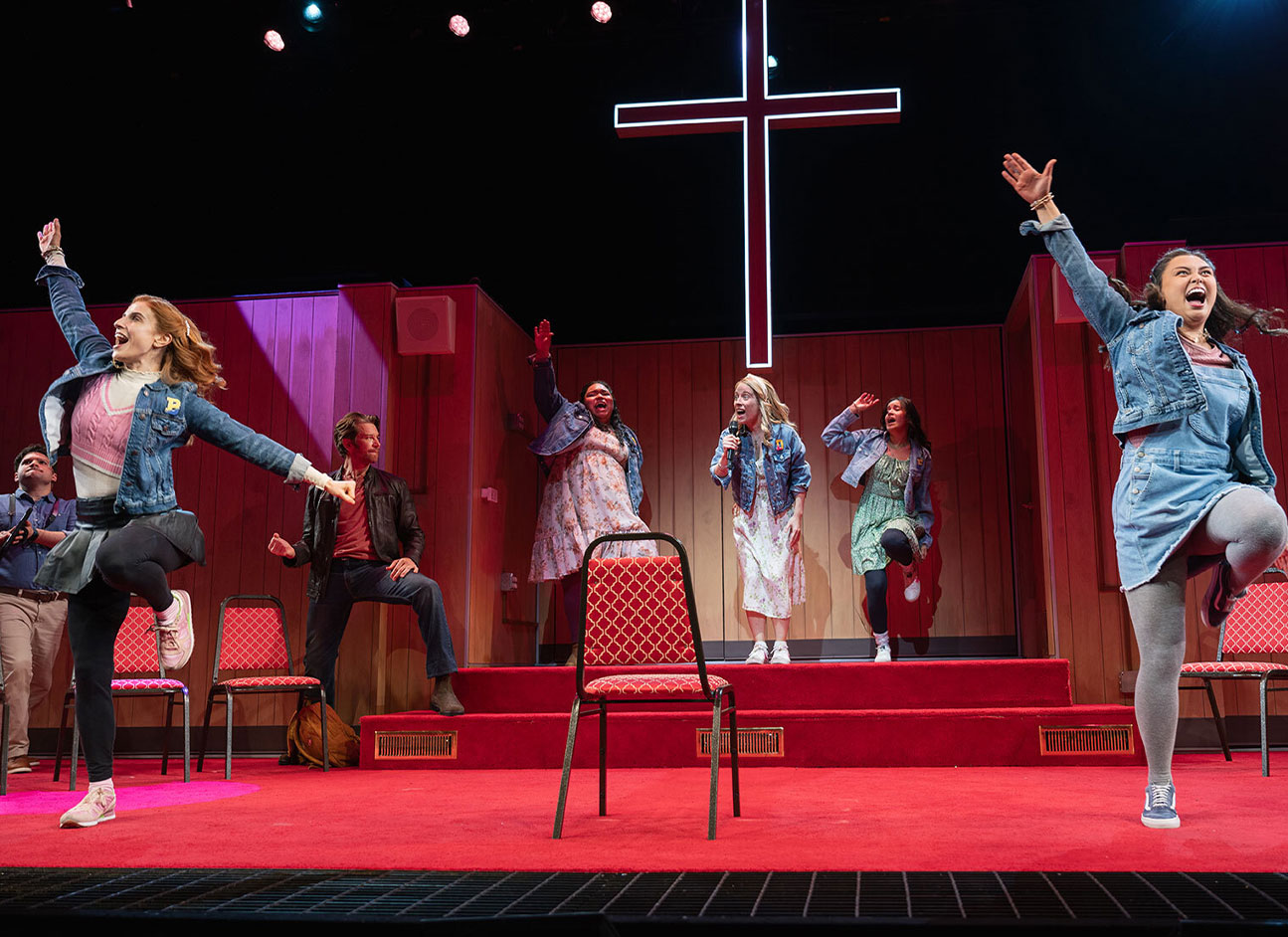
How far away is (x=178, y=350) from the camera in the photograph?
321 centimetres

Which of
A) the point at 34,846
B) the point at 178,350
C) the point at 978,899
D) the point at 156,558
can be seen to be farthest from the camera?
the point at 178,350

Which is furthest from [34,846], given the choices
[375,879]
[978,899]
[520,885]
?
[978,899]

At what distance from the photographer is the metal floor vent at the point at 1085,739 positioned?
Answer: 4535mm

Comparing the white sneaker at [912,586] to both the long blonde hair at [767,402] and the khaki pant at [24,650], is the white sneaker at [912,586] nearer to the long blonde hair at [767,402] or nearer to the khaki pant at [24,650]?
the long blonde hair at [767,402]

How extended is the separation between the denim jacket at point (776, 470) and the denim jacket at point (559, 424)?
608 millimetres

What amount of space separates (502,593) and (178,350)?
343cm

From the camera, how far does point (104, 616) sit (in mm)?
2973

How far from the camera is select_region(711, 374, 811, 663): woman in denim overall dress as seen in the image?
227 inches

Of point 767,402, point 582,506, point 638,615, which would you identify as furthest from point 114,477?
point 767,402

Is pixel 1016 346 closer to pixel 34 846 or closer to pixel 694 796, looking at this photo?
pixel 694 796

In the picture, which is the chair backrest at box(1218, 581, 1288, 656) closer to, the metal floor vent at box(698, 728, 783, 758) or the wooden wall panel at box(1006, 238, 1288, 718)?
the wooden wall panel at box(1006, 238, 1288, 718)

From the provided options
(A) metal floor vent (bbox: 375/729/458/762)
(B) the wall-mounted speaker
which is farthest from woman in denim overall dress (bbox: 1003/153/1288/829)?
(B) the wall-mounted speaker

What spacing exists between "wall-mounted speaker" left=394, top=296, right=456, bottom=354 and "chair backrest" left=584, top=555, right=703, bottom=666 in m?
3.33

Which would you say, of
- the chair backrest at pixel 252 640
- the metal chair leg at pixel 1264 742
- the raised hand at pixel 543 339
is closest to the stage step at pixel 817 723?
the metal chair leg at pixel 1264 742
